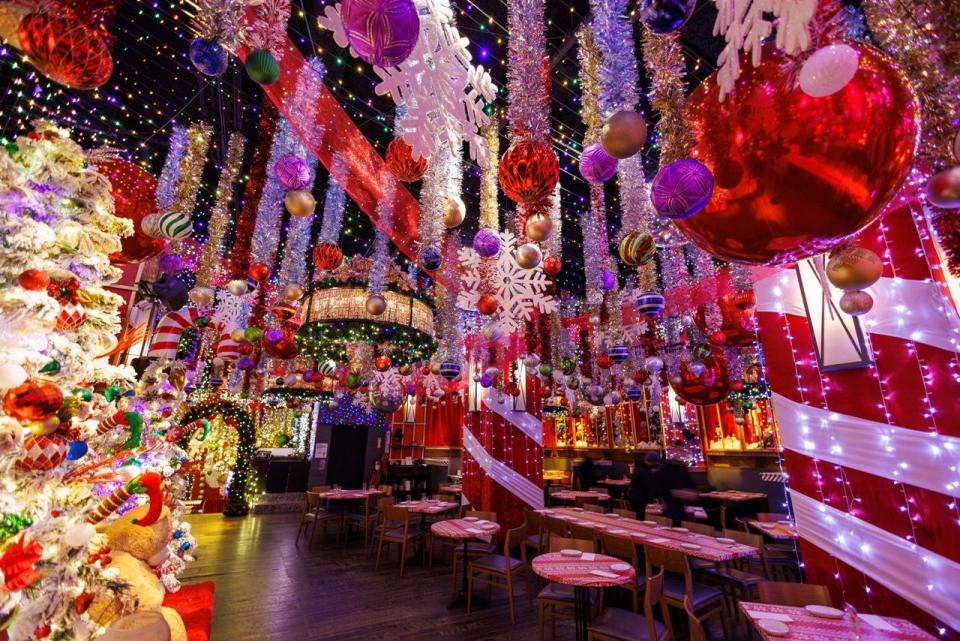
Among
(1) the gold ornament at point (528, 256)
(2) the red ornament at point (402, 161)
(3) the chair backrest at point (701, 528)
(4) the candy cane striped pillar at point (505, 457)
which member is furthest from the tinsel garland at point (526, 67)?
(4) the candy cane striped pillar at point (505, 457)

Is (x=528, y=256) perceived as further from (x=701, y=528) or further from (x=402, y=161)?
(x=701, y=528)

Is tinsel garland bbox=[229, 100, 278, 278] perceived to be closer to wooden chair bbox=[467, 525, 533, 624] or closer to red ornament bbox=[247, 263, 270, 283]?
red ornament bbox=[247, 263, 270, 283]

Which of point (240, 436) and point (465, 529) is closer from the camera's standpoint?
point (465, 529)

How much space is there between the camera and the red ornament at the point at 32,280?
1663 millimetres

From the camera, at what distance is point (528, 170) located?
196 cm

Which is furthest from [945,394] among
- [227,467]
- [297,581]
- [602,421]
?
[227,467]

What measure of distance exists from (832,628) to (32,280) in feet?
13.3

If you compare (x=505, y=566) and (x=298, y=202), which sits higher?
(x=298, y=202)

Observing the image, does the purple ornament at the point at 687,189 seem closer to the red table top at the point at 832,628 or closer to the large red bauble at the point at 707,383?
the red table top at the point at 832,628

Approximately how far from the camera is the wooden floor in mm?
3744

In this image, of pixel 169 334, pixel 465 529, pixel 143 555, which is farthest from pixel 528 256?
pixel 169 334

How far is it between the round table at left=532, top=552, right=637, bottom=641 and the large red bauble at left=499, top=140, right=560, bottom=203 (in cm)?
253

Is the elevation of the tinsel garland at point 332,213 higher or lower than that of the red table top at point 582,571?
higher

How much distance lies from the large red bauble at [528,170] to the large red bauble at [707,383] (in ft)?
9.70
